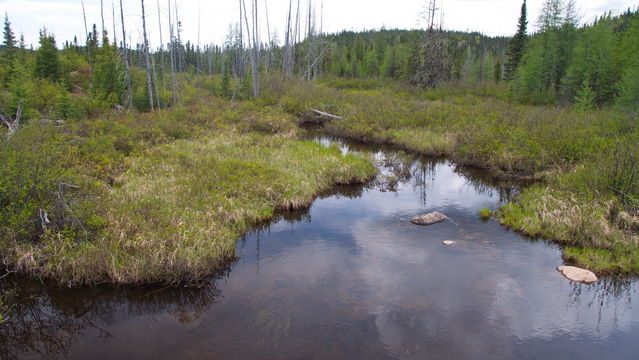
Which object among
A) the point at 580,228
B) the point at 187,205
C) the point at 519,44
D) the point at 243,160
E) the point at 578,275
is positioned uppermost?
the point at 519,44

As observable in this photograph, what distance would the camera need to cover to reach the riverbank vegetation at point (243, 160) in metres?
8.55

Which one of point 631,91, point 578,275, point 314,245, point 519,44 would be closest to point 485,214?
point 578,275

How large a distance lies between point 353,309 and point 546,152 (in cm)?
1285

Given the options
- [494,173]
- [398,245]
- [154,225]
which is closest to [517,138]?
[494,173]

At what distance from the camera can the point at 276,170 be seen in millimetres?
14531

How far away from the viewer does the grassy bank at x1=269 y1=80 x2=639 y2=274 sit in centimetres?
1009

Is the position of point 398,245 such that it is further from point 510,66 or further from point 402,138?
point 510,66

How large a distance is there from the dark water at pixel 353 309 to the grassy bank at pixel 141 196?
54cm

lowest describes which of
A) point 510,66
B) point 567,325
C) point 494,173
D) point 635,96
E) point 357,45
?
point 567,325

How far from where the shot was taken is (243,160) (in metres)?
15.4

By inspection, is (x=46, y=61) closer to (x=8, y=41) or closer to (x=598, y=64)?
(x=8, y=41)

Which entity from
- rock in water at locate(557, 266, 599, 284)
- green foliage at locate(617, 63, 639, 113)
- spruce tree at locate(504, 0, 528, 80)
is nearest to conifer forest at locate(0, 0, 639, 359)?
rock in water at locate(557, 266, 599, 284)

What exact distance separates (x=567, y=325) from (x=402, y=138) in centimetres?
1639

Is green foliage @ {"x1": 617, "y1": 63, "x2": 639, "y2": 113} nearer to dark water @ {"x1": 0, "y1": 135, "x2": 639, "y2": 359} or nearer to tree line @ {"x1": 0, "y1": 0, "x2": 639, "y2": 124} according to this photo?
tree line @ {"x1": 0, "y1": 0, "x2": 639, "y2": 124}
